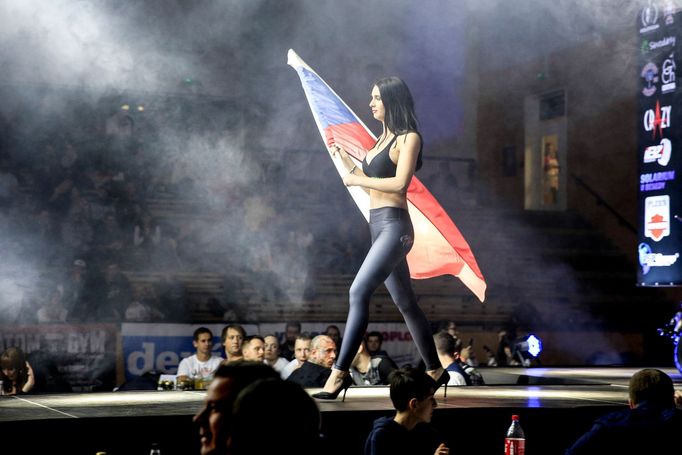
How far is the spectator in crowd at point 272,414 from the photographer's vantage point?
5.02ft

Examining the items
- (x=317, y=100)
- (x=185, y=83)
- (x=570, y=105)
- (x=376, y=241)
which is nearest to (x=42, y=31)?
(x=185, y=83)

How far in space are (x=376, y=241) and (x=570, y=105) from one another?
41.2 ft

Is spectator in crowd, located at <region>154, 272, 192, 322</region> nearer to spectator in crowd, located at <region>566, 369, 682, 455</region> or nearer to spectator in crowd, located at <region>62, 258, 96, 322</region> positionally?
spectator in crowd, located at <region>62, 258, 96, 322</region>

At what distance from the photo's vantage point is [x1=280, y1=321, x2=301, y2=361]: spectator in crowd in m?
10.1

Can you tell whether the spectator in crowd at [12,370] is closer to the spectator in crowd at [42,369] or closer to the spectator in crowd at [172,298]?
the spectator in crowd at [42,369]

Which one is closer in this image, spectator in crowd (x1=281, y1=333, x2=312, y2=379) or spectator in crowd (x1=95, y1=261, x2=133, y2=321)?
spectator in crowd (x1=281, y1=333, x2=312, y2=379)

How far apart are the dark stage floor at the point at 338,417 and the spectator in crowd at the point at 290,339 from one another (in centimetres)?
384

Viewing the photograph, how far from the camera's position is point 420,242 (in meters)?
5.53

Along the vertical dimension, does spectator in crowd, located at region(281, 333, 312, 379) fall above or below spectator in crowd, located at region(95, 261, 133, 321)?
below

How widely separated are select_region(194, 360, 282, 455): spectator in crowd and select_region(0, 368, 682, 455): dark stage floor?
266 centimetres

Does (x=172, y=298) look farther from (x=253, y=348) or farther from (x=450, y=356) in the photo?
(x=450, y=356)

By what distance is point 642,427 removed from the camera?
3762 millimetres

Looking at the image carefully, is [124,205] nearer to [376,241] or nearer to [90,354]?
[90,354]

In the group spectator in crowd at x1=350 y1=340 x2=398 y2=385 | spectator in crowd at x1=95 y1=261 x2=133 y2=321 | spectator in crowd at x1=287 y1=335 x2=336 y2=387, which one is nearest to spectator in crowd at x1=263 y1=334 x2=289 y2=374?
spectator in crowd at x1=350 y1=340 x2=398 y2=385
